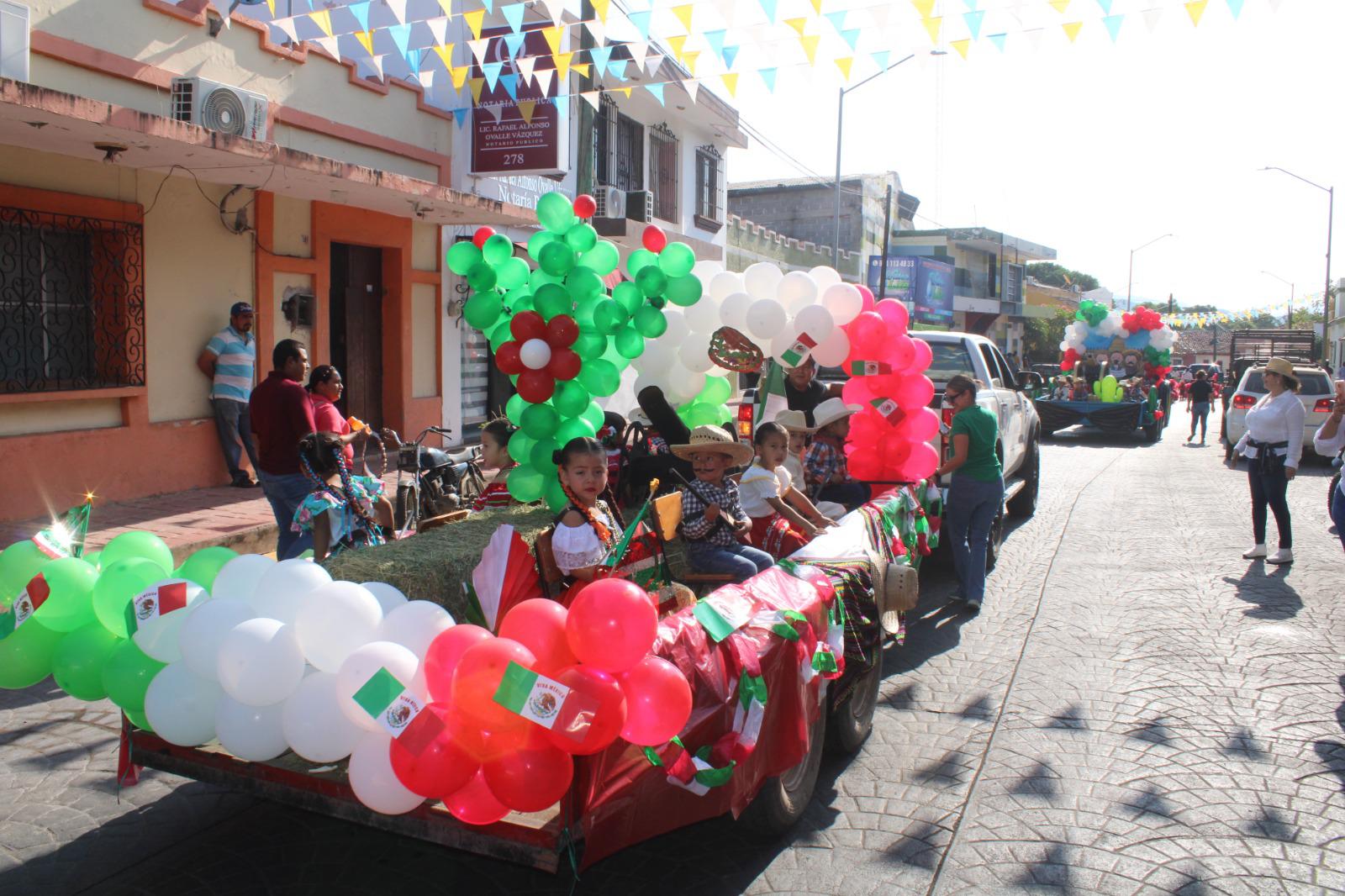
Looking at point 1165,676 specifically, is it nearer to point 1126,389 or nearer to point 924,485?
point 924,485

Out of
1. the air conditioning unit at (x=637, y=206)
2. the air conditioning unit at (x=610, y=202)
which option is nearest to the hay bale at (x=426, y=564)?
the air conditioning unit at (x=610, y=202)

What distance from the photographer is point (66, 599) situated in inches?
142

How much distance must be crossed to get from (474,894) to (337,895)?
0.46 metres

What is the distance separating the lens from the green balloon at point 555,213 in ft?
21.9

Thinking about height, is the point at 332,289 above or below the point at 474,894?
above

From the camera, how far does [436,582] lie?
5.34m

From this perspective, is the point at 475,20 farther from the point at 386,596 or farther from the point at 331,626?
the point at 331,626

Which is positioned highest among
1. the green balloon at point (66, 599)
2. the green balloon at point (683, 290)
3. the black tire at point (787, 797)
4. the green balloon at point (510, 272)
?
the green balloon at point (510, 272)

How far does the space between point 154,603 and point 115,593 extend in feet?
0.89

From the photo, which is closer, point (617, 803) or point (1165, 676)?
point (617, 803)

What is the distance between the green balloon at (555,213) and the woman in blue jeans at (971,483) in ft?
9.48

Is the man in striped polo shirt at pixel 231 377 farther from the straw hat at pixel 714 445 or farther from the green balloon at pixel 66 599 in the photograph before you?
the green balloon at pixel 66 599

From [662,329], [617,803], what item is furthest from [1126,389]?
[617,803]

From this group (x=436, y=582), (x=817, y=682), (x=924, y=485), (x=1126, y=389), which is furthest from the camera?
(x=1126, y=389)
